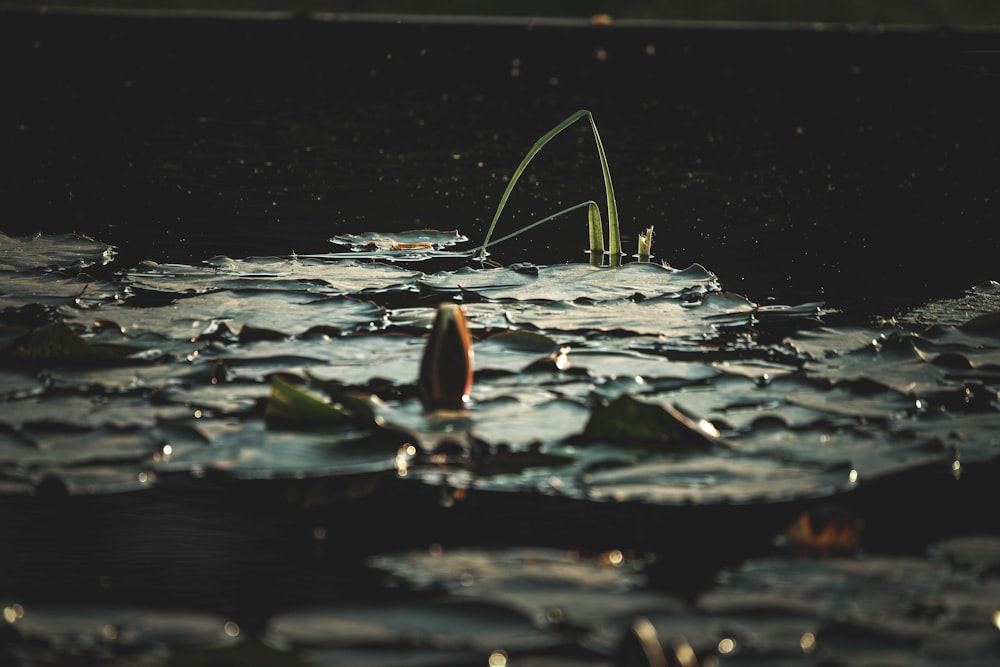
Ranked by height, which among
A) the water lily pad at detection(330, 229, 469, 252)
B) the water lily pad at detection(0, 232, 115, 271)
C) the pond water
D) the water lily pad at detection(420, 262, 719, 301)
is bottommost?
the pond water

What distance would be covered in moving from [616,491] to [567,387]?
445mm

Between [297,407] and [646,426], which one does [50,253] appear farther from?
[646,426]

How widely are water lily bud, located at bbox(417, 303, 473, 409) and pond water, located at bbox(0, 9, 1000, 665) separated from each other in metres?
0.03

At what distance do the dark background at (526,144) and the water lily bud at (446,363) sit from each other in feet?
3.97

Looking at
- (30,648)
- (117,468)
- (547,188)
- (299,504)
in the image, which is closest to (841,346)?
(299,504)

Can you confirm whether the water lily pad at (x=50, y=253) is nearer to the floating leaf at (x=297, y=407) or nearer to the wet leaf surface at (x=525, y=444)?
the wet leaf surface at (x=525, y=444)

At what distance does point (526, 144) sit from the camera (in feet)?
19.3

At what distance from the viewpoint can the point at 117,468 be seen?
5.32ft

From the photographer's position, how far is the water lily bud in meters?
1.88

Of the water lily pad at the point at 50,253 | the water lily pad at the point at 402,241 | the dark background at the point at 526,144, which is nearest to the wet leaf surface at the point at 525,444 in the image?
the water lily pad at the point at 50,253

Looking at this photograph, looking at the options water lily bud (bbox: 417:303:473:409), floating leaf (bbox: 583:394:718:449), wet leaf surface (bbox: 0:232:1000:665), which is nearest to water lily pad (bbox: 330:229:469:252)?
wet leaf surface (bbox: 0:232:1000:665)

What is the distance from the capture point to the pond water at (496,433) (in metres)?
1.24

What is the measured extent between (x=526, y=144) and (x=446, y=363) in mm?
4104

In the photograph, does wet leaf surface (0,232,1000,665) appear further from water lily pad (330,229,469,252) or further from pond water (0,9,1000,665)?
water lily pad (330,229,469,252)
